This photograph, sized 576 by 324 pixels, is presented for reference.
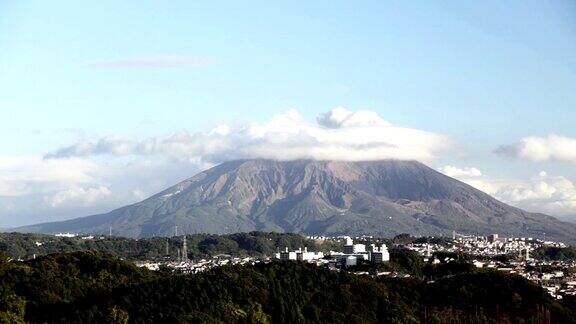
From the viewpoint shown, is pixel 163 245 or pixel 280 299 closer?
pixel 280 299

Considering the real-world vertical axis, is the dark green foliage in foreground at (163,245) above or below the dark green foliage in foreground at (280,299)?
above

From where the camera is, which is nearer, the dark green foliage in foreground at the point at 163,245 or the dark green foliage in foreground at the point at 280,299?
the dark green foliage in foreground at the point at 280,299

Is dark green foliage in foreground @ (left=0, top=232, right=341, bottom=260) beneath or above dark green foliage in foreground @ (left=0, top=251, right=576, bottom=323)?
above

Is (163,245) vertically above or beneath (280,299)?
above
